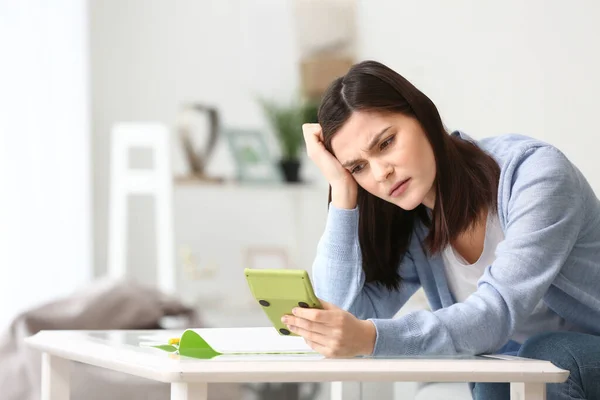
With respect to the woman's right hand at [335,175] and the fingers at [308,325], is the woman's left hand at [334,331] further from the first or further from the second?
the woman's right hand at [335,175]

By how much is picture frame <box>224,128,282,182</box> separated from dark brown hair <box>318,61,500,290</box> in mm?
2289

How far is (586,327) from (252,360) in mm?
572

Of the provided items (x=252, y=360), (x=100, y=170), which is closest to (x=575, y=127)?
(x=252, y=360)

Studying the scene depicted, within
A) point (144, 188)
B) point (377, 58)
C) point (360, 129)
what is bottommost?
point (144, 188)

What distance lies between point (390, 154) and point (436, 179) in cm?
11

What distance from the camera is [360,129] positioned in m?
1.20

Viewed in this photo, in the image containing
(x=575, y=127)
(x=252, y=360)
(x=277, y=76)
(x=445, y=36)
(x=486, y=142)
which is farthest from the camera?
(x=277, y=76)

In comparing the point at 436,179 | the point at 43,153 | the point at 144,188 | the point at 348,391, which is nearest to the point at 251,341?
the point at 348,391

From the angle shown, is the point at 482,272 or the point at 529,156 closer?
the point at 529,156

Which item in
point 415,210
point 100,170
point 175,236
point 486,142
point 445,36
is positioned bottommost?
point 175,236

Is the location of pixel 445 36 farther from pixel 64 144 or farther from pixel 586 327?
pixel 64 144

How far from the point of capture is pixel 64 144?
3426 millimetres

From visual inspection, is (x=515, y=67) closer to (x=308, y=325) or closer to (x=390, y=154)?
(x=390, y=154)

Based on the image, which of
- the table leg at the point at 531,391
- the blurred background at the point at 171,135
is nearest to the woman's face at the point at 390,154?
the table leg at the point at 531,391
